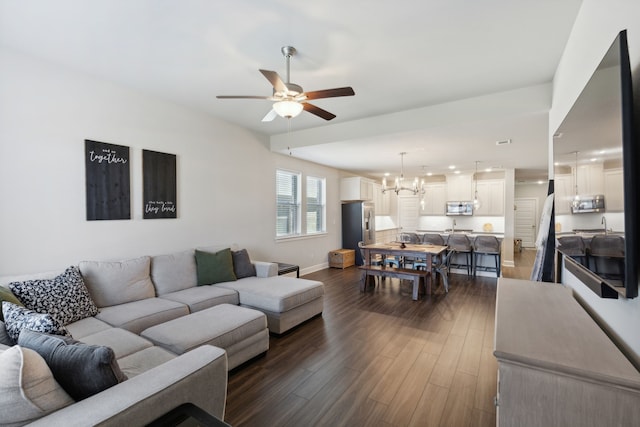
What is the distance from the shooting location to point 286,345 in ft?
9.92

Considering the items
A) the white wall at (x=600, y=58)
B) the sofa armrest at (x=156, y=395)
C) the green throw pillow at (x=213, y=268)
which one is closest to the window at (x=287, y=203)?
the green throw pillow at (x=213, y=268)

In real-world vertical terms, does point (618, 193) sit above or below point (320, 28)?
below

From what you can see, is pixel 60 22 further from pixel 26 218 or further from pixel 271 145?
pixel 271 145

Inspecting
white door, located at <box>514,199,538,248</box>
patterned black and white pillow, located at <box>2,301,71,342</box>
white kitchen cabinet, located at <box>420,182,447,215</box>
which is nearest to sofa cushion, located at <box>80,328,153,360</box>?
patterned black and white pillow, located at <box>2,301,71,342</box>

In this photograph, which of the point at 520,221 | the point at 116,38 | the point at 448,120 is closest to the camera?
the point at 116,38

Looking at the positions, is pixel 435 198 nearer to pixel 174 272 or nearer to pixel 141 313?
pixel 174 272

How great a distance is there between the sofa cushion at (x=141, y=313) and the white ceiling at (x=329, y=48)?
2432 mm

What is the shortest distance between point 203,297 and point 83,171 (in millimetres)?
1870

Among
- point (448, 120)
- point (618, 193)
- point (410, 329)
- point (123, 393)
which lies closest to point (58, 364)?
point (123, 393)

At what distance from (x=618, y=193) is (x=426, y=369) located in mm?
2076

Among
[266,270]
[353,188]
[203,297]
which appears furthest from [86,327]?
[353,188]

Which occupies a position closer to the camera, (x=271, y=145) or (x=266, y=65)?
(x=266, y=65)

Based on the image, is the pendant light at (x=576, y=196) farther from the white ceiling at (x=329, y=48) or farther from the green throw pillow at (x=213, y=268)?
the green throw pillow at (x=213, y=268)

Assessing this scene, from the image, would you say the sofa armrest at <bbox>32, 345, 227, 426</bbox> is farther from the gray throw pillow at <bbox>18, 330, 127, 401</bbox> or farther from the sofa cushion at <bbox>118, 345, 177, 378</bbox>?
the sofa cushion at <bbox>118, 345, 177, 378</bbox>
